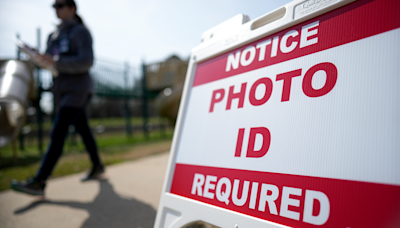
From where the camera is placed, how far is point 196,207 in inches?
35.5

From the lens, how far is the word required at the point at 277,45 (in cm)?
82

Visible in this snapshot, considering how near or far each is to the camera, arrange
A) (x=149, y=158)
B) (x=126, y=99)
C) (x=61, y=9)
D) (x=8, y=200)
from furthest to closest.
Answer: (x=126, y=99) < (x=149, y=158) < (x=61, y=9) < (x=8, y=200)

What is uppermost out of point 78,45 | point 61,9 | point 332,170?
point 61,9

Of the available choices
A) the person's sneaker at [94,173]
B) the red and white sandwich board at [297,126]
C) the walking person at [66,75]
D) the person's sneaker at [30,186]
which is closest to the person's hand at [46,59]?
the walking person at [66,75]

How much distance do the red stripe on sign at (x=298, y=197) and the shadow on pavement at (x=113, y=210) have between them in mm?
763

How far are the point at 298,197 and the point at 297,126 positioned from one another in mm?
221

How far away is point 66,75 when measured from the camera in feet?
7.03

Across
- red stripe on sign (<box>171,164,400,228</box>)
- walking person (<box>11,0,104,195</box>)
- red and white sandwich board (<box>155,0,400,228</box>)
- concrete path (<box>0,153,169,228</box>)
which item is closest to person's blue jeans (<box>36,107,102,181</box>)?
walking person (<box>11,0,104,195</box>)

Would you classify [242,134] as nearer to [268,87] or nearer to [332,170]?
[268,87]

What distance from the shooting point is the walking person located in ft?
6.49

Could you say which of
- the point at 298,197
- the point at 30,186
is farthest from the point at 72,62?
the point at 298,197

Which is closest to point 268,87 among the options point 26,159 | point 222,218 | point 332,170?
point 332,170

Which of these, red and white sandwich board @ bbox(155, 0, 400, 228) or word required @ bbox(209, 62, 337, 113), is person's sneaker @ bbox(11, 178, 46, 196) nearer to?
red and white sandwich board @ bbox(155, 0, 400, 228)

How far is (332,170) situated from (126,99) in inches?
272
